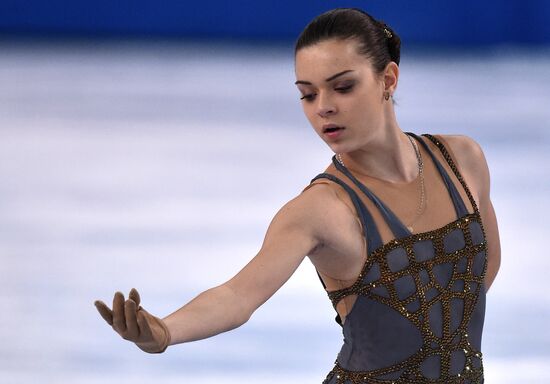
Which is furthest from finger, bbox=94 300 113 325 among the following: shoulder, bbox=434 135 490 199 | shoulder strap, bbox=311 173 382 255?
shoulder, bbox=434 135 490 199

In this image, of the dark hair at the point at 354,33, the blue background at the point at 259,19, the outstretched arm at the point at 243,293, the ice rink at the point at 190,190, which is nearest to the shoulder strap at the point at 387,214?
the outstretched arm at the point at 243,293

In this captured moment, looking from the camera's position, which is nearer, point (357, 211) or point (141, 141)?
point (357, 211)

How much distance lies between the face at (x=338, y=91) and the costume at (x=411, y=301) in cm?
12

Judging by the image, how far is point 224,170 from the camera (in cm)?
643

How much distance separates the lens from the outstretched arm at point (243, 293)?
2412 mm

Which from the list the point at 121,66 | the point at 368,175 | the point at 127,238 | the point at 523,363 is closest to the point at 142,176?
the point at 127,238

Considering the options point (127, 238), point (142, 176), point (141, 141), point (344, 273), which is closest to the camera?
point (344, 273)

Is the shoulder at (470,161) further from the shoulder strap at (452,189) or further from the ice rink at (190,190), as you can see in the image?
the ice rink at (190,190)

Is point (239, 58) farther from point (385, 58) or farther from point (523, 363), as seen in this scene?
point (385, 58)

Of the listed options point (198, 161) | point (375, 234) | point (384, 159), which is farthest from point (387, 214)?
point (198, 161)

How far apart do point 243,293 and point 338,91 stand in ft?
1.76

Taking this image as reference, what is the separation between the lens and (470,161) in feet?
10.6

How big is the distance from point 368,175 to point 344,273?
0.89 ft

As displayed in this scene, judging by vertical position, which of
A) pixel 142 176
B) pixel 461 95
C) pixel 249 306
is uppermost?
pixel 461 95
